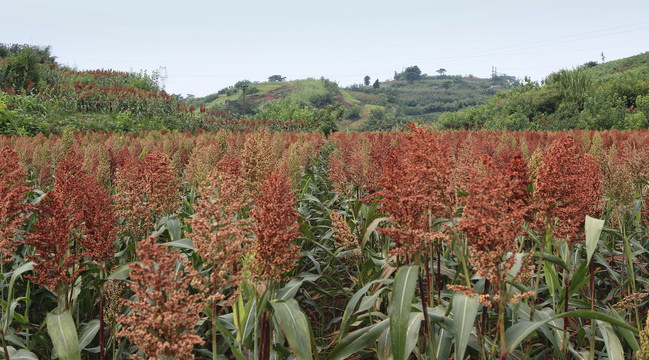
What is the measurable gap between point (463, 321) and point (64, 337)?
1.98 meters

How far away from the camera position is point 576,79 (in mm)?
28453

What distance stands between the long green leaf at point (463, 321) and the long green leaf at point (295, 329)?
69 cm

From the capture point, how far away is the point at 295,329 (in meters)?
1.76

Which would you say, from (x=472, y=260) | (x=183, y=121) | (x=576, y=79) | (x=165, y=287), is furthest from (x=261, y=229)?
(x=576, y=79)

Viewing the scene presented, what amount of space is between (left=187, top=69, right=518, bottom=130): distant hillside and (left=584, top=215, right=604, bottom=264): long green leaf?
57959 millimetres

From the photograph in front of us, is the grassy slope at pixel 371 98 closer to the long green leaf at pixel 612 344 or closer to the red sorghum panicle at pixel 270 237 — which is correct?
the long green leaf at pixel 612 344

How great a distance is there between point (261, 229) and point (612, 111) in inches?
1108

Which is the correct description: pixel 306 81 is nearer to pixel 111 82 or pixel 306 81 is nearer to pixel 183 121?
pixel 111 82

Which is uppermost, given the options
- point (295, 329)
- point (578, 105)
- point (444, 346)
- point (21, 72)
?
point (21, 72)

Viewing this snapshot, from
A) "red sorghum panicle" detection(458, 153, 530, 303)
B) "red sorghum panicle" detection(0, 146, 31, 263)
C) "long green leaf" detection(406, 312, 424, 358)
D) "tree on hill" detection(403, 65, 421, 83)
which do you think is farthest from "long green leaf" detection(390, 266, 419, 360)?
"tree on hill" detection(403, 65, 421, 83)

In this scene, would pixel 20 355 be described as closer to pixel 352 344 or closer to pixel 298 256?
pixel 298 256

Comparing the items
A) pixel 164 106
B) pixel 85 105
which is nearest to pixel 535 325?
pixel 85 105

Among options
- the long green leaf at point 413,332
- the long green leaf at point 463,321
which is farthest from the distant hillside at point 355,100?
the long green leaf at point 463,321

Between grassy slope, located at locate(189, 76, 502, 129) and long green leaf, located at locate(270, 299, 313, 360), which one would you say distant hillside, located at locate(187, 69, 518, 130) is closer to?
grassy slope, located at locate(189, 76, 502, 129)
